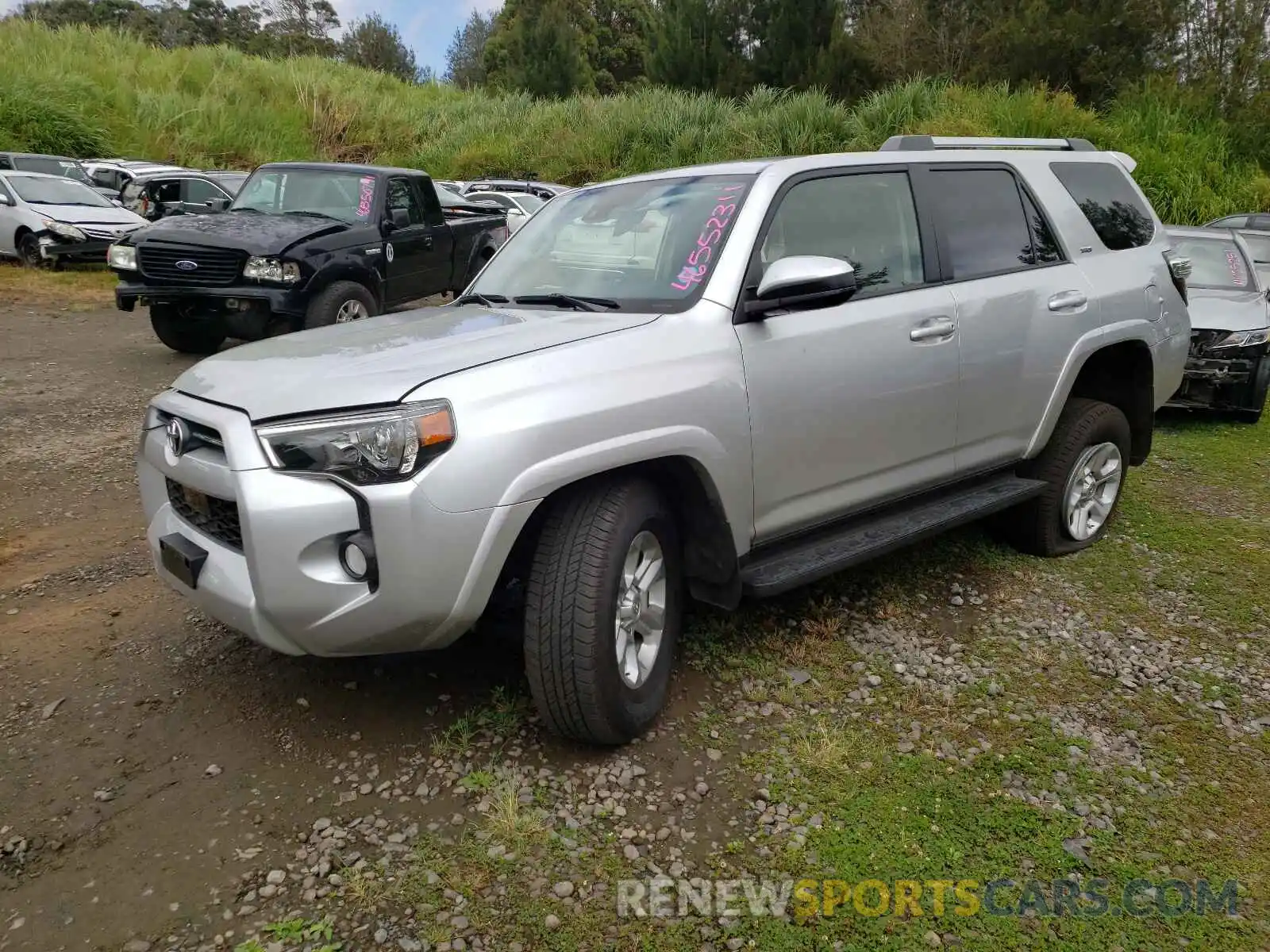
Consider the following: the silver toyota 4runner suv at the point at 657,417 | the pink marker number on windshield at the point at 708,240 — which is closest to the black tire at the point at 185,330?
the silver toyota 4runner suv at the point at 657,417

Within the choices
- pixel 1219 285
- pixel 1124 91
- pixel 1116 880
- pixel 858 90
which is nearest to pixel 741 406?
pixel 1116 880

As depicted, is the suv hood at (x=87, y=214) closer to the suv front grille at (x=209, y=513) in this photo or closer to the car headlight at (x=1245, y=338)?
the suv front grille at (x=209, y=513)

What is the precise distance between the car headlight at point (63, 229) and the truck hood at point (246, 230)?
6.43m

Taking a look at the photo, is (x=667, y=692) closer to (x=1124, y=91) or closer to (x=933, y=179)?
(x=933, y=179)

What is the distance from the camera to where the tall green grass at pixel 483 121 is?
712 inches

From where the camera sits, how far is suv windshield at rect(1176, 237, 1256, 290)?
27.3ft

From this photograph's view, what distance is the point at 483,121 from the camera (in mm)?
28344

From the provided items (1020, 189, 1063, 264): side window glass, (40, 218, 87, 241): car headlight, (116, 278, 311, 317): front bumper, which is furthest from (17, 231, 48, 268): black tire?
(1020, 189, 1063, 264): side window glass

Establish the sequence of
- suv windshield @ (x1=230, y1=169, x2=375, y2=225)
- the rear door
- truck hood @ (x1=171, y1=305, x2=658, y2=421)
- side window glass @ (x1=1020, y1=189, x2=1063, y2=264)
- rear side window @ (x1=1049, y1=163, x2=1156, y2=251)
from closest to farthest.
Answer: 1. truck hood @ (x1=171, y1=305, x2=658, y2=421)
2. the rear door
3. side window glass @ (x1=1020, y1=189, x2=1063, y2=264)
4. rear side window @ (x1=1049, y1=163, x2=1156, y2=251)
5. suv windshield @ (x1=230, y1=169, x2=375, y2=225)

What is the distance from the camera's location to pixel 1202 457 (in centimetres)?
678

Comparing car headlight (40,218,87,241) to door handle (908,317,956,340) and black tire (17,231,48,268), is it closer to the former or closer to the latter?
black tire (17,231,48,268)

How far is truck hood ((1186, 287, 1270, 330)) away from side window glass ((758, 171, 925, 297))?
16.0 ft

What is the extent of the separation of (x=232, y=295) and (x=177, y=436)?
542cm

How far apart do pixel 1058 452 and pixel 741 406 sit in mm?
2110
